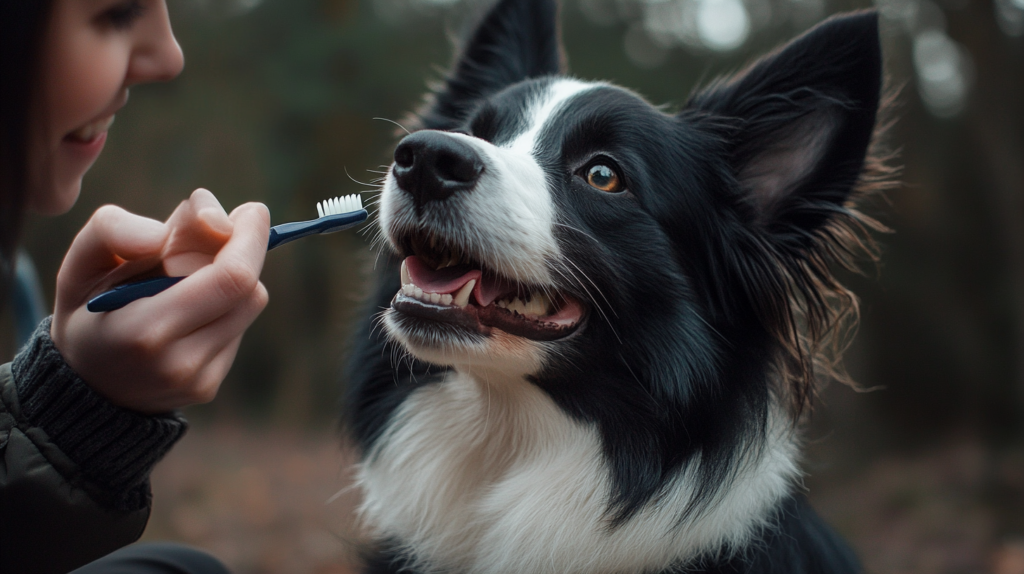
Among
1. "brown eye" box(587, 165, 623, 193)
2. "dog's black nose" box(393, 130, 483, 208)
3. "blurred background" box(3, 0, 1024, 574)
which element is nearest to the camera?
"dog's black nose" box(393, 130, 483, 208)

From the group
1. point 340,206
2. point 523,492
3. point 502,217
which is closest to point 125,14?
point 340,206

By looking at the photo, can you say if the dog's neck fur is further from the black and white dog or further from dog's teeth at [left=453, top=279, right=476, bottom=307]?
dog's teeth at [left=453, top=279, right=476, bottom=307]

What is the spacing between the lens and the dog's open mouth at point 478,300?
1.94 m

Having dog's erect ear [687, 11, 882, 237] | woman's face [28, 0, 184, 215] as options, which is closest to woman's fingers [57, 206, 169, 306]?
woman's face [28, 0, 184, 215]

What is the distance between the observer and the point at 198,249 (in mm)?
1435

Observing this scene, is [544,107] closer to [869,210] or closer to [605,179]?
[605,179]

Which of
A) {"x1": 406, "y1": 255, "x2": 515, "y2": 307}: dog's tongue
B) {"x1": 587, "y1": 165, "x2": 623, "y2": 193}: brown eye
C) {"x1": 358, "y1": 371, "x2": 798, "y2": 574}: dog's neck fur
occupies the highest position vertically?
{"x1": 587, "y1": 165, "x2": 623, "y2": 193}: brown eye

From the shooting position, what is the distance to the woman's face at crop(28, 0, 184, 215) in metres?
1.22

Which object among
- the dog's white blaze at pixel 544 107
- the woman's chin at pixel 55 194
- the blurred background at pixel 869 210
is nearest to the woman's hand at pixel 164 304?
the woman's chin at pixel 55 194

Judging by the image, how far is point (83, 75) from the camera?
1.28 meters

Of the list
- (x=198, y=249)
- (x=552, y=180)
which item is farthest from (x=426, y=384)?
(x=198, y=249)

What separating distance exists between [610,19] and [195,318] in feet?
22.3

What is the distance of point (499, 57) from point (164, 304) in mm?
1927

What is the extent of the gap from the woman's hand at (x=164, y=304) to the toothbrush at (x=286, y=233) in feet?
0.09
